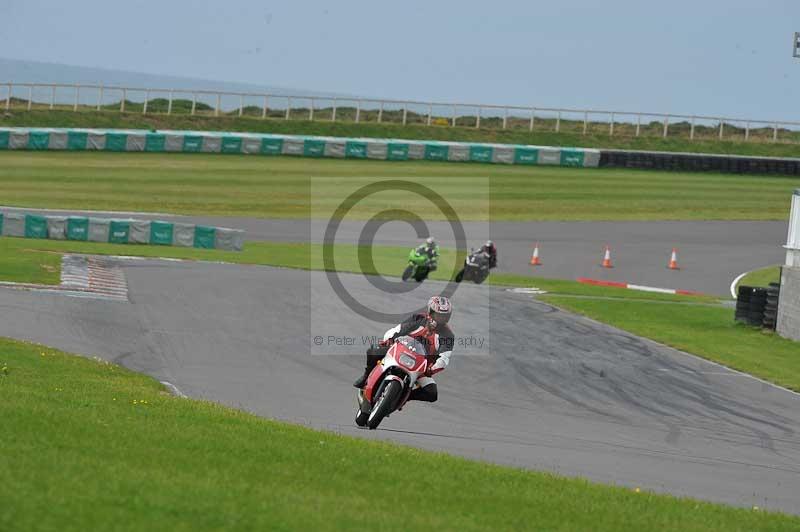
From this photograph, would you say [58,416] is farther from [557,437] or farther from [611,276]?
[611,276]

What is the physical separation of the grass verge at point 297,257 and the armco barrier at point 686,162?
25.3 m

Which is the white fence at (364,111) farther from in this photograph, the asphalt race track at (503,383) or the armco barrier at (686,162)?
the asphalt race track at (503,383)

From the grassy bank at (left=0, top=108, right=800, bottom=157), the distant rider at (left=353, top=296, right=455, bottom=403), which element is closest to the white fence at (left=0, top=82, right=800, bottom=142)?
the grassy bank at (left=0, top=108, right=800, bottom=157)

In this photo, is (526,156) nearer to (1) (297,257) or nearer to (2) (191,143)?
(2) (191,143)

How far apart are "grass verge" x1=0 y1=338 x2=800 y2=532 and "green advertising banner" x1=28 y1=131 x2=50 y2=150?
48.7 m

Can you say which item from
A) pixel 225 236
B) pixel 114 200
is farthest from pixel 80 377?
pixel 114 200

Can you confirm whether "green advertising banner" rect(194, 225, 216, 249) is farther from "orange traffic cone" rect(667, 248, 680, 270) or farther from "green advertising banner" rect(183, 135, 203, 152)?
"green advertising banner" rect(183, 135, 203, 152)

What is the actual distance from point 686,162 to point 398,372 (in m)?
53.4

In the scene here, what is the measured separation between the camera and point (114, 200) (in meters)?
48.9

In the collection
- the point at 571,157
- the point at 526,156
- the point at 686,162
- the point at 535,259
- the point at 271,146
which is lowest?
the point at 535,259

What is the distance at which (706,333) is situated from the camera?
2458cm

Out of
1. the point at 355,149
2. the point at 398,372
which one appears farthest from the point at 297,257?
the point at 355,149

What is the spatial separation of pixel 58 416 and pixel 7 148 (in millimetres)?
50657

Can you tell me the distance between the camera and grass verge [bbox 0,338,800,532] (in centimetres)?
740
